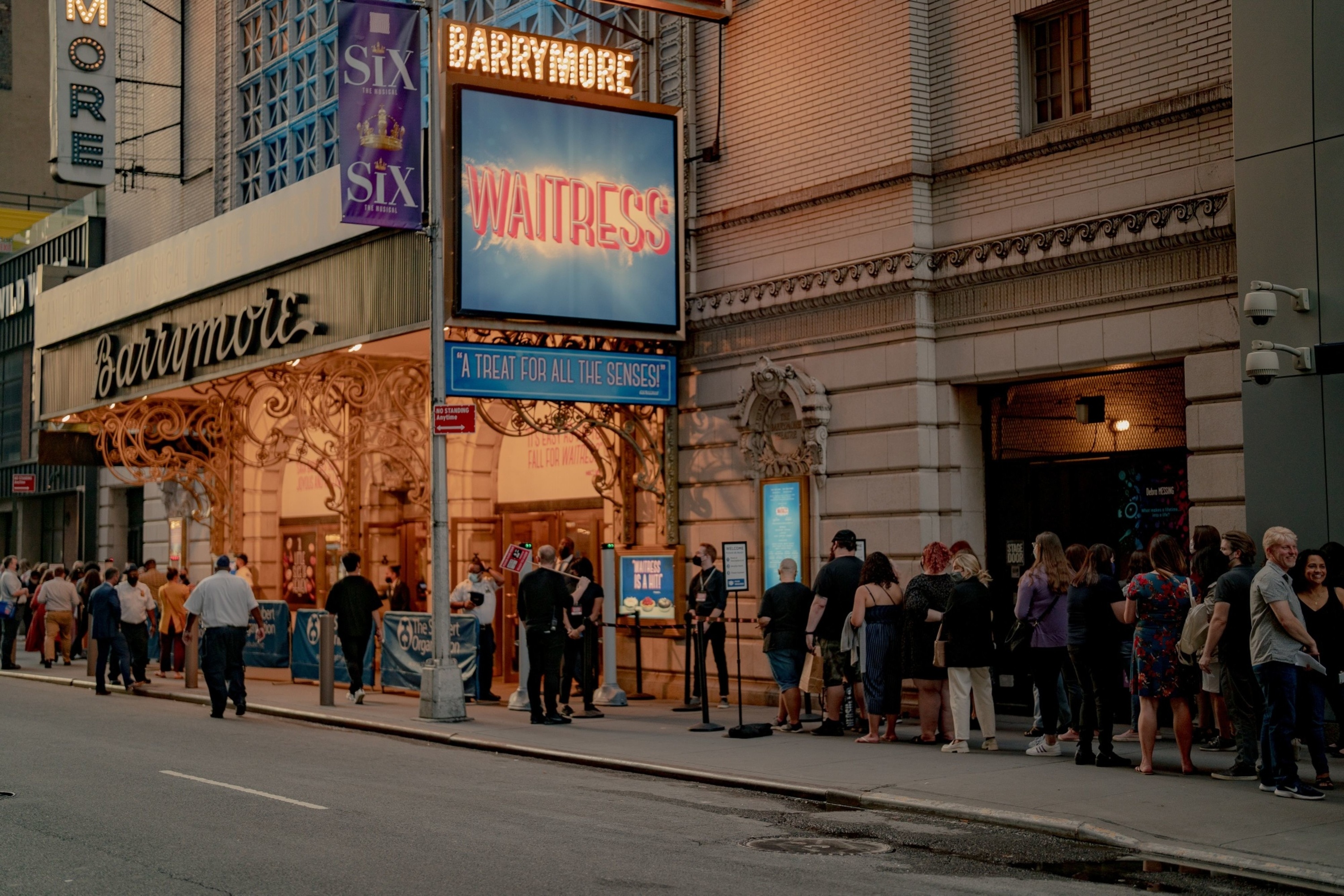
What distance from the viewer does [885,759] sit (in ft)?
45.4

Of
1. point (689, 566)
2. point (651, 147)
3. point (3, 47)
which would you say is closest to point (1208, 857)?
point (689, 566)

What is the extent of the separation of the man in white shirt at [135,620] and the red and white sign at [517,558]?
7.94 meters

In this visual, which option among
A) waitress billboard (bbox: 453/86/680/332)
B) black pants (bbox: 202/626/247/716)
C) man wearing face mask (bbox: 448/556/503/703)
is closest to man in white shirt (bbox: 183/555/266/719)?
black pants (bbox: 202/626/247/716)

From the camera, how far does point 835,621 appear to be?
15703 millimetres

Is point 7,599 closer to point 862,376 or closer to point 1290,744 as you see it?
point 862,376

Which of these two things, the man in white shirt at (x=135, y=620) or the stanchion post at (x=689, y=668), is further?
the man in white shirt at (x=135, y=620)

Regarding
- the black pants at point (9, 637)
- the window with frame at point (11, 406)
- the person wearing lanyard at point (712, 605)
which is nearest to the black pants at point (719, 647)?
the person wearing lanyard at point (712, 605)

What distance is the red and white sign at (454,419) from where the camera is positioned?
56.6ft

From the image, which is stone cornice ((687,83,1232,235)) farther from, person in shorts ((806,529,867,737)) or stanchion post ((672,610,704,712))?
stanchion post ((672,610,704,712))

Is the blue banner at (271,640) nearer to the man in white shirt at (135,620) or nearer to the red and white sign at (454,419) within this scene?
the man in white shirt at (135,620)

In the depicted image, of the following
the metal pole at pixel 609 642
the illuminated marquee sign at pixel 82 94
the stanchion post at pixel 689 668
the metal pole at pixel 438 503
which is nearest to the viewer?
the metal pole at pixel 438 503

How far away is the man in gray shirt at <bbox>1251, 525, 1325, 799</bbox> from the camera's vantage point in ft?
36.2

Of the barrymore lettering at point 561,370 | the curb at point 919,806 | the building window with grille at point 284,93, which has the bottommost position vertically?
the curb at point 919,806

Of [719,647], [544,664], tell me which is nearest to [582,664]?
[719,647]
